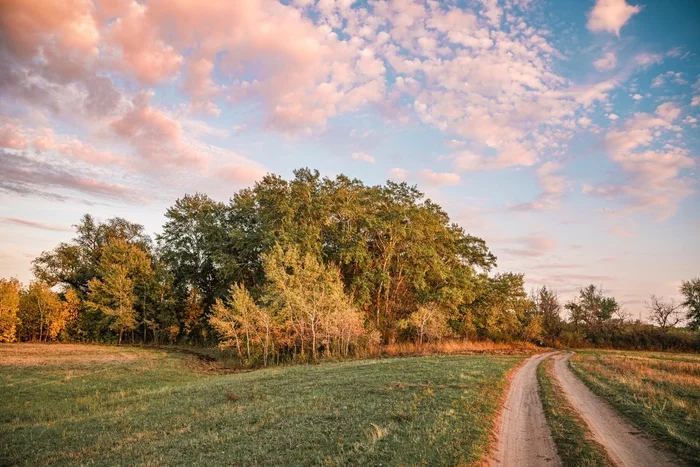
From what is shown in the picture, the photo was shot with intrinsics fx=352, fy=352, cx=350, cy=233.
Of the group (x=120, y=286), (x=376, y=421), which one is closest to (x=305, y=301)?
(x=376, y=421)

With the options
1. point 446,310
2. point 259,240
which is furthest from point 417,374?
point 259,240

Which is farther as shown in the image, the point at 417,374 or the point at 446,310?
the point at 446,310

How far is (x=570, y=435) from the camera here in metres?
10.5

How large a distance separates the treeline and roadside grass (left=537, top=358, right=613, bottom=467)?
1067 inches

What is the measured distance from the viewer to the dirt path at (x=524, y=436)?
29.6 ft

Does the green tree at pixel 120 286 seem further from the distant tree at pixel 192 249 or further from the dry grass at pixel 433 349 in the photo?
the dry grass at pixel 433 349

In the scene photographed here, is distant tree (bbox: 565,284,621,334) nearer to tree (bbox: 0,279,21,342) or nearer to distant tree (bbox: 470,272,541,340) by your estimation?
distant tree (bbox: 470,272,541,340)

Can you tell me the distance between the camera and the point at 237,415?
14352 mm

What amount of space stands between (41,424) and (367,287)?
38119 millimetres

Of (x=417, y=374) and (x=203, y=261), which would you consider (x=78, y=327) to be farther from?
(x=417, y=374)

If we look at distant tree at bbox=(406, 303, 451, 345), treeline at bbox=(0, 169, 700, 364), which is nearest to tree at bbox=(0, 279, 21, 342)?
treeline at bbox=(0, 169, 700, 364)

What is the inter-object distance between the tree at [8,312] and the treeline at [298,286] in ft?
0.55

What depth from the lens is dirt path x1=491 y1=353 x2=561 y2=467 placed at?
9031mm

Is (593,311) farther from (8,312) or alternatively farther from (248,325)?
(8,312)
